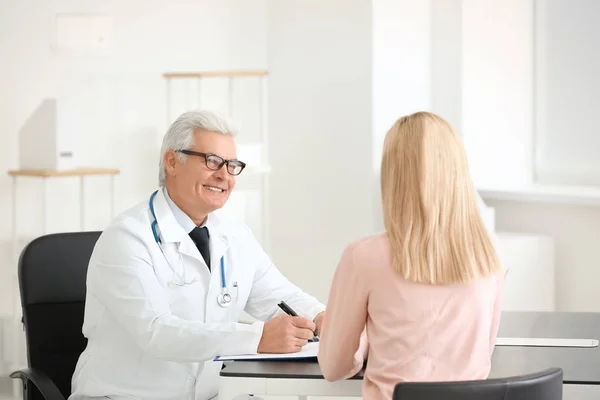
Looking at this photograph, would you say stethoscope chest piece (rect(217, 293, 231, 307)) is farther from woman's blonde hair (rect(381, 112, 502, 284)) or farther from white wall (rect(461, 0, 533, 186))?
white wall (rect(461, 0, 533, 186))

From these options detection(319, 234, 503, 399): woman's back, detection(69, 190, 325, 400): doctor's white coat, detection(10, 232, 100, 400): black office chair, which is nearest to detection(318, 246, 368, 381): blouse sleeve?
detection(319, 234, 503, 399): woman's back

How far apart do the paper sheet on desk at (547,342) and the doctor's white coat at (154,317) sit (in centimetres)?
51

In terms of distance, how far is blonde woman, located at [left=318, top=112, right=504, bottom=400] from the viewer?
1.68 meters

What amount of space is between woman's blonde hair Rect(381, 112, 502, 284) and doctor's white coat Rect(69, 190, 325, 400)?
522 mm

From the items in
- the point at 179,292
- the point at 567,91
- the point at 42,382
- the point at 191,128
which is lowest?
the point at 42,382

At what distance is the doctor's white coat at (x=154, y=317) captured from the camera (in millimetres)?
2100

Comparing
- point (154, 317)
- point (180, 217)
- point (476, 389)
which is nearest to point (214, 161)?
point (180, 217)

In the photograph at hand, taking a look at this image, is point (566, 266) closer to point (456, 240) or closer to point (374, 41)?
point (374, 41)

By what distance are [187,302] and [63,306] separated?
15.5 inches

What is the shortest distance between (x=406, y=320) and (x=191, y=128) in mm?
913

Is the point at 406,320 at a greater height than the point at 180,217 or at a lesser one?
lesser

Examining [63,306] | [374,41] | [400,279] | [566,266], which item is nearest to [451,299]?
[400,279]

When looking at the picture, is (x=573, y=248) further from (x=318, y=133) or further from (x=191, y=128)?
(x=191, y=128)

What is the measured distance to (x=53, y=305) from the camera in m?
2.45
